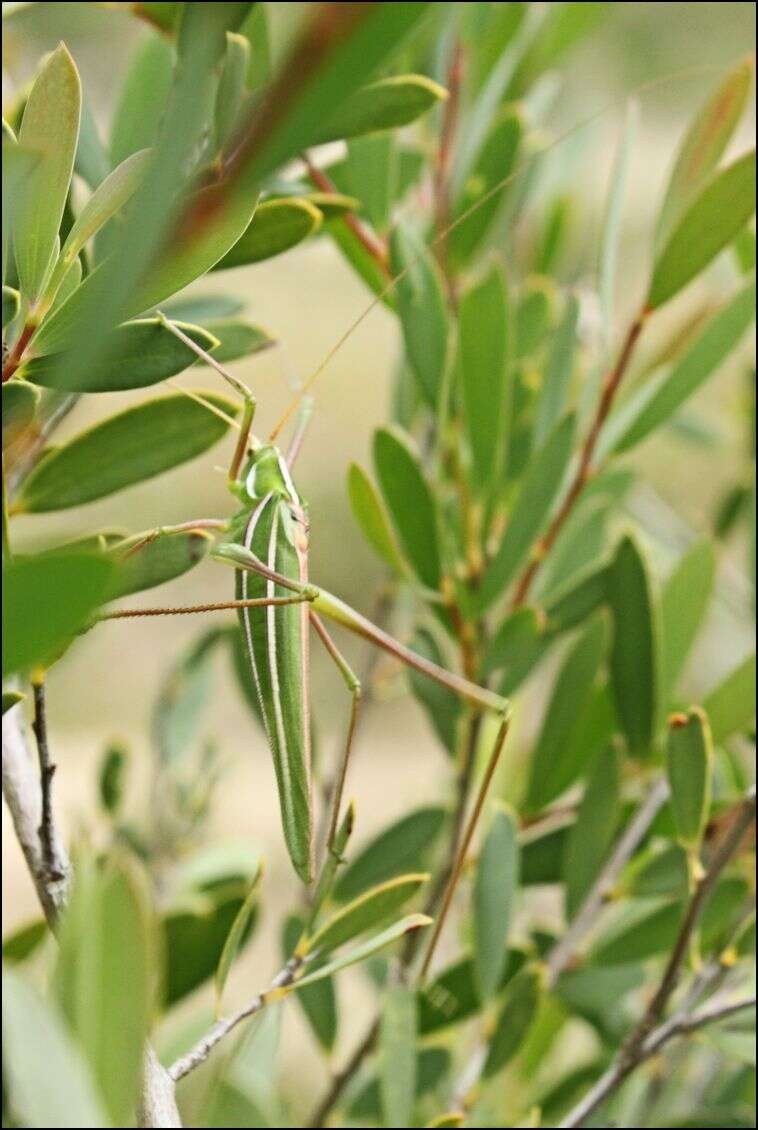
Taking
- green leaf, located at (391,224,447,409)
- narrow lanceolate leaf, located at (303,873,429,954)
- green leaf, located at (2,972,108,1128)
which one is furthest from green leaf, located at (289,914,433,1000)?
green leaf, located at (391,224,447,409)

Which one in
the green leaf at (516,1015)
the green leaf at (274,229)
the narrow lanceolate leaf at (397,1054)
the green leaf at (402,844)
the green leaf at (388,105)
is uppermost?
the green leaf at (388,105)

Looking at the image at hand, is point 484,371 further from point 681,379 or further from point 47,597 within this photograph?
point 47,597

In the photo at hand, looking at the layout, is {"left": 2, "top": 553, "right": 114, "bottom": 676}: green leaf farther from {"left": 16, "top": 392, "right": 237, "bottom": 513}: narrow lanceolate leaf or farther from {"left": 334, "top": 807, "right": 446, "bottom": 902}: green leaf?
{"left": 334, "top": 807, "right": 446, "bottom": 902}: green leaf

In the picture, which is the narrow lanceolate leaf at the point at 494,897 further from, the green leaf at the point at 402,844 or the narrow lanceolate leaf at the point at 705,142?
the narrow lanceolate leaf at the point at 705,142

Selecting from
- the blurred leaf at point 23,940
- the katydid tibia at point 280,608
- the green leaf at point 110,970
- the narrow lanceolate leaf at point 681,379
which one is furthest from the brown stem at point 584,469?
the green leaf at point 110,970

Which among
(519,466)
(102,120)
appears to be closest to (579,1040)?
(519,466)

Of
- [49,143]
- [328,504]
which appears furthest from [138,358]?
[328,504]
